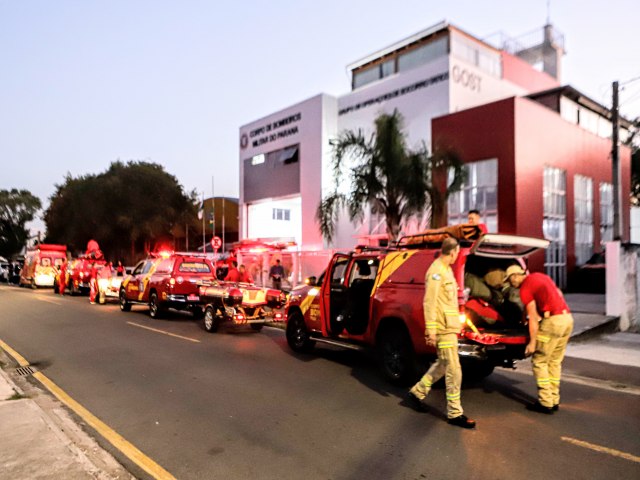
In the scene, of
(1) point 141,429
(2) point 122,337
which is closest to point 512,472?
(1) point 141,429

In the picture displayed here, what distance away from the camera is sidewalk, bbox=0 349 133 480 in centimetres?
419

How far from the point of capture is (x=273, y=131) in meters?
32.2

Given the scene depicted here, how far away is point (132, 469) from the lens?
4398mm

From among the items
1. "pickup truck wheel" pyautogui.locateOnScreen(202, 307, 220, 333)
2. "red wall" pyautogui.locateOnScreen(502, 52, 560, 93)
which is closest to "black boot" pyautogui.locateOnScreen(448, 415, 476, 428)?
"pickup truck wheel" pyautogui.locateOnScreen(202, 307, 220, 333)

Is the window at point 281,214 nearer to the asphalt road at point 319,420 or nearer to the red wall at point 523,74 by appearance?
the red wall at point 523,74

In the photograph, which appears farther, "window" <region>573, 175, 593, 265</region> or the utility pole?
"window" <region>573, 175, 593, 265</region>

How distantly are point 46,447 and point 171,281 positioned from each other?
32.1 ft

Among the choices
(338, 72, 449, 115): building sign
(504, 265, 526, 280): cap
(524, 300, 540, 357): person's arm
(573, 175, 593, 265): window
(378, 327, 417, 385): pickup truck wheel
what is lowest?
(378, 327, 417, 385): pickup truck wheel

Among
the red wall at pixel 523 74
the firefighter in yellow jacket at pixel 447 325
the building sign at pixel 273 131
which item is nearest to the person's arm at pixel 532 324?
the firefighter in yellow jacket at pixel 447 325

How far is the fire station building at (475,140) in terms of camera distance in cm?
2009

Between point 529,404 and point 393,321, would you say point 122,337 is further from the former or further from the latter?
point 529,404

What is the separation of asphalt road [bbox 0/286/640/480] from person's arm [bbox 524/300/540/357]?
0.75 m

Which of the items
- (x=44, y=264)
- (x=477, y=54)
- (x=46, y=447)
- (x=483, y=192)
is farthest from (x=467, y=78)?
(x=44, y=264)

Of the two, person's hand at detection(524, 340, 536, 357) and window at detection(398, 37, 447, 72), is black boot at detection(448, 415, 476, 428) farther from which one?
window at detection(398, 37, 447, 72)
